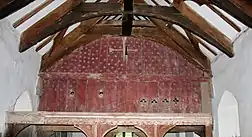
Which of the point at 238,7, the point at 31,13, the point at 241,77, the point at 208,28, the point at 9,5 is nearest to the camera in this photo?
the point at 9,5

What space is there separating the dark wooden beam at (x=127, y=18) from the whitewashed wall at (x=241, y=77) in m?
1.65

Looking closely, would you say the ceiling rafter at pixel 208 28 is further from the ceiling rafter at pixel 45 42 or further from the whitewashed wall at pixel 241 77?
the ceiling rafter at pixel 45 42

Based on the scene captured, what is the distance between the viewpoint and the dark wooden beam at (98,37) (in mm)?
7289

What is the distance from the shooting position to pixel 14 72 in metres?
6.11

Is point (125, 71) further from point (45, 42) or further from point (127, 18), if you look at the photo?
point (45, 42)

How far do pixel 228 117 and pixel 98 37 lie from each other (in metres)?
2.78

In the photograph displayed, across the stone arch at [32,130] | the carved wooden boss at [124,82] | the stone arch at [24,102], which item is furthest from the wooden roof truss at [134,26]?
the stone arch at [32,130]

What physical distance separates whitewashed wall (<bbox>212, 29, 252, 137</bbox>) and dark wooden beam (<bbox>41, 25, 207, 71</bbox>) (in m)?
0.81

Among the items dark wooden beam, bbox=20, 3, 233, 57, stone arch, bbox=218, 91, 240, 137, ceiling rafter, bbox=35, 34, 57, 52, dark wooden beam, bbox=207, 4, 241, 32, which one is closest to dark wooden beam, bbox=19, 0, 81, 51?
dark wooden beam, bbox=20, 3, 233, 57

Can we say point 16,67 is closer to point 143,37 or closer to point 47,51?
point 47,51

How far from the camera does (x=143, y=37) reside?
7.65 m

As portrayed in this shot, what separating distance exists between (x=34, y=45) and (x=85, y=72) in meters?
1.20

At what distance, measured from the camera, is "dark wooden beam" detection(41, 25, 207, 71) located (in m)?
7.29

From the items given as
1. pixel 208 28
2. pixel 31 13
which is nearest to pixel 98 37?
pixel 31 13
